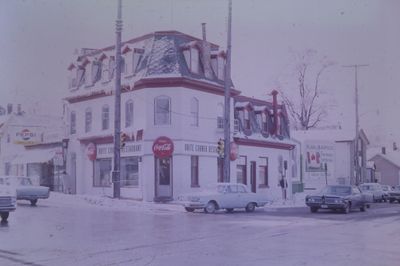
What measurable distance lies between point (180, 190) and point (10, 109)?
117 feet

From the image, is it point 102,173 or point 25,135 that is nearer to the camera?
point 102,173

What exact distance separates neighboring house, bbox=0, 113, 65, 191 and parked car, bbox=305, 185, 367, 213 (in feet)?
52.0

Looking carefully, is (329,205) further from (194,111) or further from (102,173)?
(102,173)

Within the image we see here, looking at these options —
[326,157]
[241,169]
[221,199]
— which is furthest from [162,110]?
[326,157]

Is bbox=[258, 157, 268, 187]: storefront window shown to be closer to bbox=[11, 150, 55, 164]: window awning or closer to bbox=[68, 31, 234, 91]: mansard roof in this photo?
bbox=[68, 31, 234, 91]: mansard roof

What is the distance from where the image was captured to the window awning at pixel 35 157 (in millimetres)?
41138

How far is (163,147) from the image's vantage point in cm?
3159

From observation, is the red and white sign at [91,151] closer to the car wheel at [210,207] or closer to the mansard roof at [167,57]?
the mansard roof at [167,57]

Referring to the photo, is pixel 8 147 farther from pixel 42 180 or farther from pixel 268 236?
pixel 268 236

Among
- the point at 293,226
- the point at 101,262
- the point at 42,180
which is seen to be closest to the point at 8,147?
the point at 42,180

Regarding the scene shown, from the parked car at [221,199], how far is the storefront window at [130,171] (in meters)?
7.27

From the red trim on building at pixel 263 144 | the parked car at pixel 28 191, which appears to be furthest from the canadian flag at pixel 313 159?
the parked car at pixel 28 191

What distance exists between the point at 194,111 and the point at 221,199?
27.8 feet

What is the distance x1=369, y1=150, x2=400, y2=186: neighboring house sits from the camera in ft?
263
